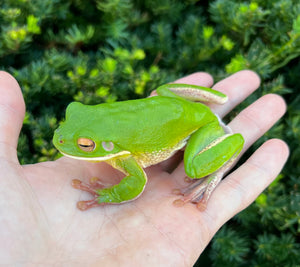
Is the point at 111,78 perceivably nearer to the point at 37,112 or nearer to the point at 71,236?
the point at 37,112

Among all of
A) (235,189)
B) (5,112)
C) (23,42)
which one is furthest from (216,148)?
(23,42)

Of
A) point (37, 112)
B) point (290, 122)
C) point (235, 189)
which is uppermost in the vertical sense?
point (290, 122)

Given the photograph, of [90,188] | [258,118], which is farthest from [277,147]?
[90,188]

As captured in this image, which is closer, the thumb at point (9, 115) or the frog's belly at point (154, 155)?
the thumb at point (9, 115)

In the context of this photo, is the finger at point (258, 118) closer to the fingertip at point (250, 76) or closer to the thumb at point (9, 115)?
the fingertip at point (250, 76)

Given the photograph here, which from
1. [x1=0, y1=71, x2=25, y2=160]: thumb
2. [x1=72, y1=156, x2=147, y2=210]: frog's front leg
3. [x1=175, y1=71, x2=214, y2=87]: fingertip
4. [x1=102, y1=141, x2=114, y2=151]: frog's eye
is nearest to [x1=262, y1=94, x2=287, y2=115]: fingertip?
[x1=175, y1=71, x2=214, y2=87]: fingertip

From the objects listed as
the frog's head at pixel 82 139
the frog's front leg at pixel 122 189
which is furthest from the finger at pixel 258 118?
the frog's head at pixel 82 139
